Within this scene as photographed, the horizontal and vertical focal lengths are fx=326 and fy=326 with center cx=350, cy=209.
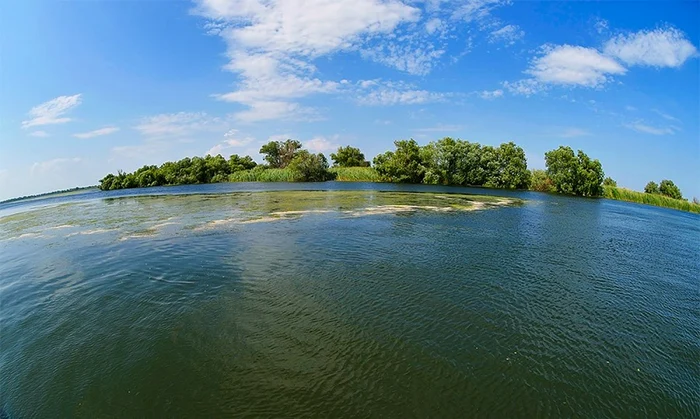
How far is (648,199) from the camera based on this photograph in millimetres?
50375

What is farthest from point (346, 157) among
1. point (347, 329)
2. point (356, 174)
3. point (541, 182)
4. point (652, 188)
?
point (347, 329)

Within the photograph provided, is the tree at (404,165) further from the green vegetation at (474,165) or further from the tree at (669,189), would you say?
the tree at (669,189)

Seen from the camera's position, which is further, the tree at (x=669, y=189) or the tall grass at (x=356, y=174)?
the tall grass at (x=356, y=174)

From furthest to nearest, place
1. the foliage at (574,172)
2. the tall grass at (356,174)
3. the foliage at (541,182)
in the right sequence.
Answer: the tall grass at (356,174) < the foliage at (541,182) < the foliage at (574,172)

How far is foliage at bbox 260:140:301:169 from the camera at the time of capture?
127m

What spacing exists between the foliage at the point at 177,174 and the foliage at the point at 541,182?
87.4 m

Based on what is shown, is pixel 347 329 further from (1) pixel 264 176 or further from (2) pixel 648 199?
(1) pixel 264 176

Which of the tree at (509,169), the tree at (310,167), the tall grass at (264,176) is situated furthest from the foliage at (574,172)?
the tall grass at (264,176)

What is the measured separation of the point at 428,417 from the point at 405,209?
2749 centimetres

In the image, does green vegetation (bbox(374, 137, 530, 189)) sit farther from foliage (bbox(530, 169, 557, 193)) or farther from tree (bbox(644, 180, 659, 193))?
tree (bbox(644, 180, 659, 193))

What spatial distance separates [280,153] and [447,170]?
7103 centimetres

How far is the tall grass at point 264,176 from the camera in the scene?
98.1 meters

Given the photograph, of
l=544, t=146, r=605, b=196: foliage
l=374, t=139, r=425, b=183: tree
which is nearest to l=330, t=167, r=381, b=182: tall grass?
→ l=374, t=139, r=425, b=183: tree

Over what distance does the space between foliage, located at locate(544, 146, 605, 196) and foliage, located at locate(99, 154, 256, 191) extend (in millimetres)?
90344
